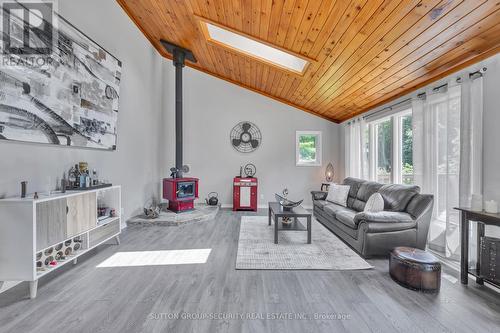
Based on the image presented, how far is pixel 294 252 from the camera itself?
3057mm

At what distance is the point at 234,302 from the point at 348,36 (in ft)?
9.95

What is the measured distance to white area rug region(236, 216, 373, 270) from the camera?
2672mm

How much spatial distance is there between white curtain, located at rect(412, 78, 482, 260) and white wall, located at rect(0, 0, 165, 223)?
469cm

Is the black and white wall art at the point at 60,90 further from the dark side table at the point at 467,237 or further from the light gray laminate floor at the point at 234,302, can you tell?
the dark side table at the point at 467,237

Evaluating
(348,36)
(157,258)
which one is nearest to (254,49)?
(348,36)

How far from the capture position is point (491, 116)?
244 cm

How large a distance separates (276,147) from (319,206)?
2.16 metres

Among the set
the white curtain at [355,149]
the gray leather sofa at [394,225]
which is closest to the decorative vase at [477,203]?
the gray leather sofa at [394,225]

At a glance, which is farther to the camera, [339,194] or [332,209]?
[339,194]

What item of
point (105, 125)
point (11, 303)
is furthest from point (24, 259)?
point (105, 125)

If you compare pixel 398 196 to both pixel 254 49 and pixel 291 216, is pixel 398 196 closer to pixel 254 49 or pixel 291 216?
pixel 291 216

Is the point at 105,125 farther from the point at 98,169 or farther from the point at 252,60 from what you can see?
the point at 252,60

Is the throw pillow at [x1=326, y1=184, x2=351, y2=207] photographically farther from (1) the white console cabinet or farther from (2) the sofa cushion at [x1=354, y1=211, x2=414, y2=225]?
(1) the white console cabinet

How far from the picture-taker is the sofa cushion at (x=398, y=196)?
3121 millimetres
